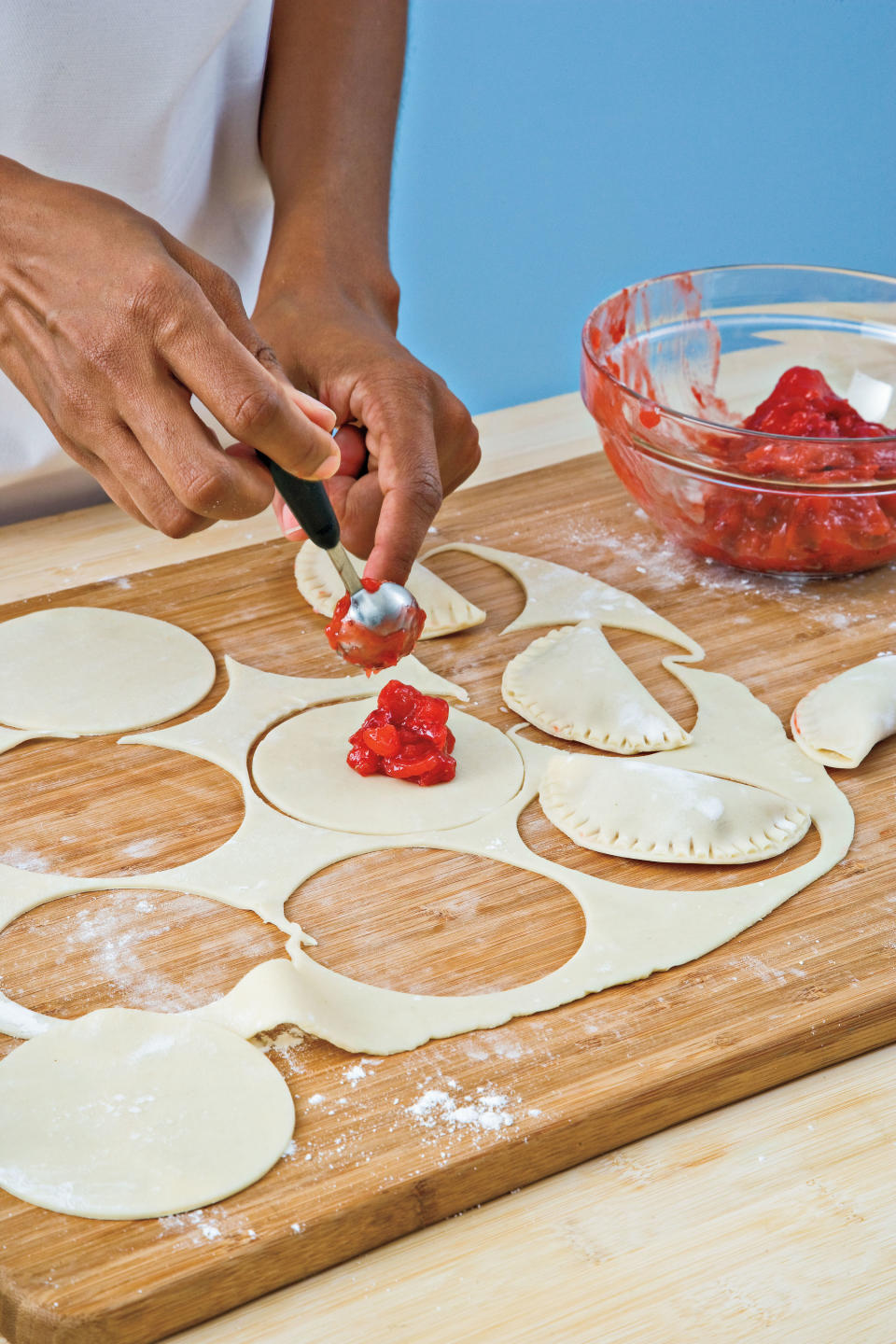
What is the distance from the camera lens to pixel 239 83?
7.11 feet

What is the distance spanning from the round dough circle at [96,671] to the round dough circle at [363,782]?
18 cm

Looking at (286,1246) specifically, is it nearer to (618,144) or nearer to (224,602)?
(224,602)

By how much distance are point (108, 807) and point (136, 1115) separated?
549 mm

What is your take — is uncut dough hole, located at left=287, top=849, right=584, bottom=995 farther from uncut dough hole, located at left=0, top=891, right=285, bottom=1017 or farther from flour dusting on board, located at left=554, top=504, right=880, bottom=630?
flour dusting on board, located at left=554, top=504, right=880, bottom=630

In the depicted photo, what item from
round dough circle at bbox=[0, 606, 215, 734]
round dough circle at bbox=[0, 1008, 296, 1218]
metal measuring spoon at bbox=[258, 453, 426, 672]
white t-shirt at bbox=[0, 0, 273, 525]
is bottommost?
round dough circle at bbox=[0, 606, 215, 734]

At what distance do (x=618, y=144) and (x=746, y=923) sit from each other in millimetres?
Answer: 5775

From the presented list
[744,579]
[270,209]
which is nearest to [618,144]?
[270,209]

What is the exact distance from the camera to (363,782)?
64.2 inches

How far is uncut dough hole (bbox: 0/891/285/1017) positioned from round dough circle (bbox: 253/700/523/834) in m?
0.20

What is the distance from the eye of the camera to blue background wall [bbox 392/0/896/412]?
5996 millimetres

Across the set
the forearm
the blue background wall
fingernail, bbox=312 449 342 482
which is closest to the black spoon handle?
fingernail, bbox=312 449 342 482

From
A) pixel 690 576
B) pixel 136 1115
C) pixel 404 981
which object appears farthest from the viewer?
pixel 690 576

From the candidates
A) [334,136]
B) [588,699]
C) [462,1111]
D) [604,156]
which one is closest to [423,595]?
[588,699]

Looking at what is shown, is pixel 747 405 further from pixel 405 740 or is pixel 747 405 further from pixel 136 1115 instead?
pixel 136 1115
